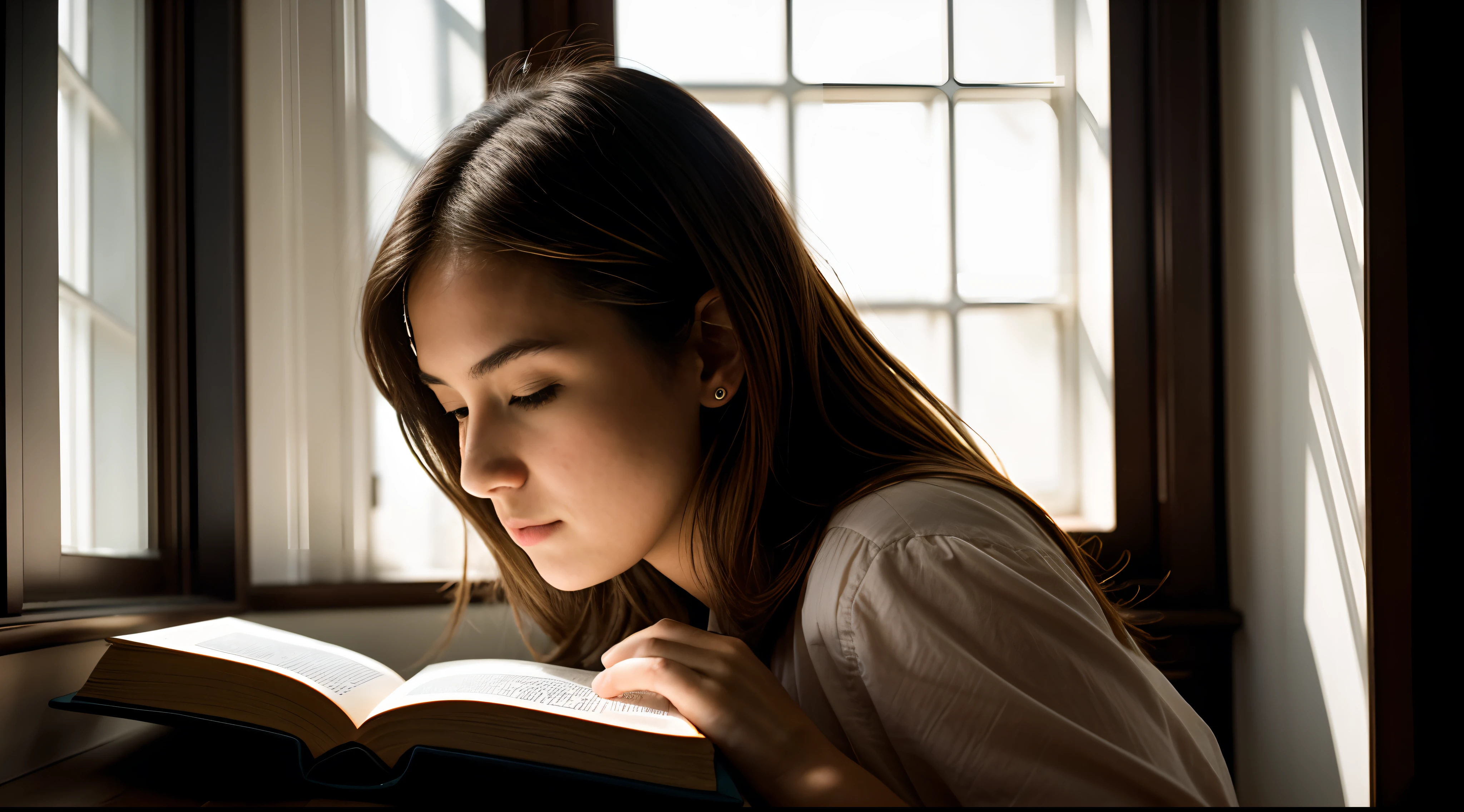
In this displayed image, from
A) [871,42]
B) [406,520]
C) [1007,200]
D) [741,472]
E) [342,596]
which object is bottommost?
[342,596]

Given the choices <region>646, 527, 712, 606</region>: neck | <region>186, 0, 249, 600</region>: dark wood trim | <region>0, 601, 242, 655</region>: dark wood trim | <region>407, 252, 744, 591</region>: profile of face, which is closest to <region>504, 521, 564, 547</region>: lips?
<region>407, 252, 744, 591</region>: profile of face

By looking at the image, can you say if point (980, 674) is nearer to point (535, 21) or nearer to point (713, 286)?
point (713, 286)

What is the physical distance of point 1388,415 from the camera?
2.95 feet

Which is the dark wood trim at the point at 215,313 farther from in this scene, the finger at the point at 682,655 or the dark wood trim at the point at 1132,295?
→ the dark wood trim at the point at 1132,295

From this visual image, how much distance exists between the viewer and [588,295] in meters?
0.73

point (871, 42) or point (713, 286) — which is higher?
point (871, 42)

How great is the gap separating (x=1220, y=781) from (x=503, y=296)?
2.30 ft

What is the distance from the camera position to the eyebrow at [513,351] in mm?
716

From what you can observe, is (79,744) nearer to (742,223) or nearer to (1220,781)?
(742,223)

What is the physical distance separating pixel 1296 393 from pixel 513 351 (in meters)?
1.04

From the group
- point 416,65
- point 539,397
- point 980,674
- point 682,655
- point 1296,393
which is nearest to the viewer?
point 980,674

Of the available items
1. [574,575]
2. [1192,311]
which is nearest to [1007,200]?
[1192,311]

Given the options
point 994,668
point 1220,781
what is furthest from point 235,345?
point 1220,781

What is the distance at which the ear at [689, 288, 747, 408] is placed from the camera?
31.3 inches
